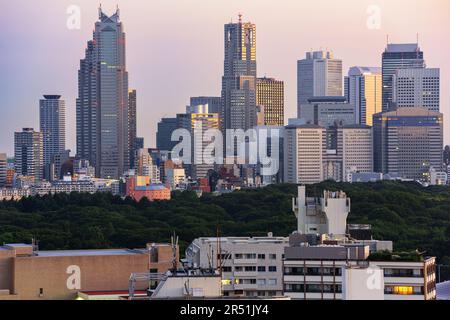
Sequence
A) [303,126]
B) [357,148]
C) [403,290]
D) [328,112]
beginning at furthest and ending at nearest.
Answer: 1. [328,112]
2. [357,148]
3. [303,126]
4. [403,290]

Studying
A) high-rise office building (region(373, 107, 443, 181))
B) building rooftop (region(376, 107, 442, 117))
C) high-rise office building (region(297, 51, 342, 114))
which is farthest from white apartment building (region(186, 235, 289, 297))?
building rooftop (region(376, 107, 442, 117))

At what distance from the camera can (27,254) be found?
1129 centimetres

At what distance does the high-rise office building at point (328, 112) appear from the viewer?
6519cm

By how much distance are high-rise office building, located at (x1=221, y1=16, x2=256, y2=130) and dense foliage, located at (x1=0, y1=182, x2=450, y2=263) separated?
1501 centimetres

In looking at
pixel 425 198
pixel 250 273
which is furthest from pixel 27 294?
pixel 425 198

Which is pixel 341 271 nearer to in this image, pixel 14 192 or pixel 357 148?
pixel 14 192

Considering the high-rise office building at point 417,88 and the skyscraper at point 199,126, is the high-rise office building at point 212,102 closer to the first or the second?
the skyscraper at point 199,126

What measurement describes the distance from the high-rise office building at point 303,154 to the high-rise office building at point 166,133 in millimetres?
4855

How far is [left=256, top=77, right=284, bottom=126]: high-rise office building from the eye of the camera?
189 feet

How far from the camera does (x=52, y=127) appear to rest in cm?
5506

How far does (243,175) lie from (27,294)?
45120mm

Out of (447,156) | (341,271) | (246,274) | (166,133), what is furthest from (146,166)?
(341,271)

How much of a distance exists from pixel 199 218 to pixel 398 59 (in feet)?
120
